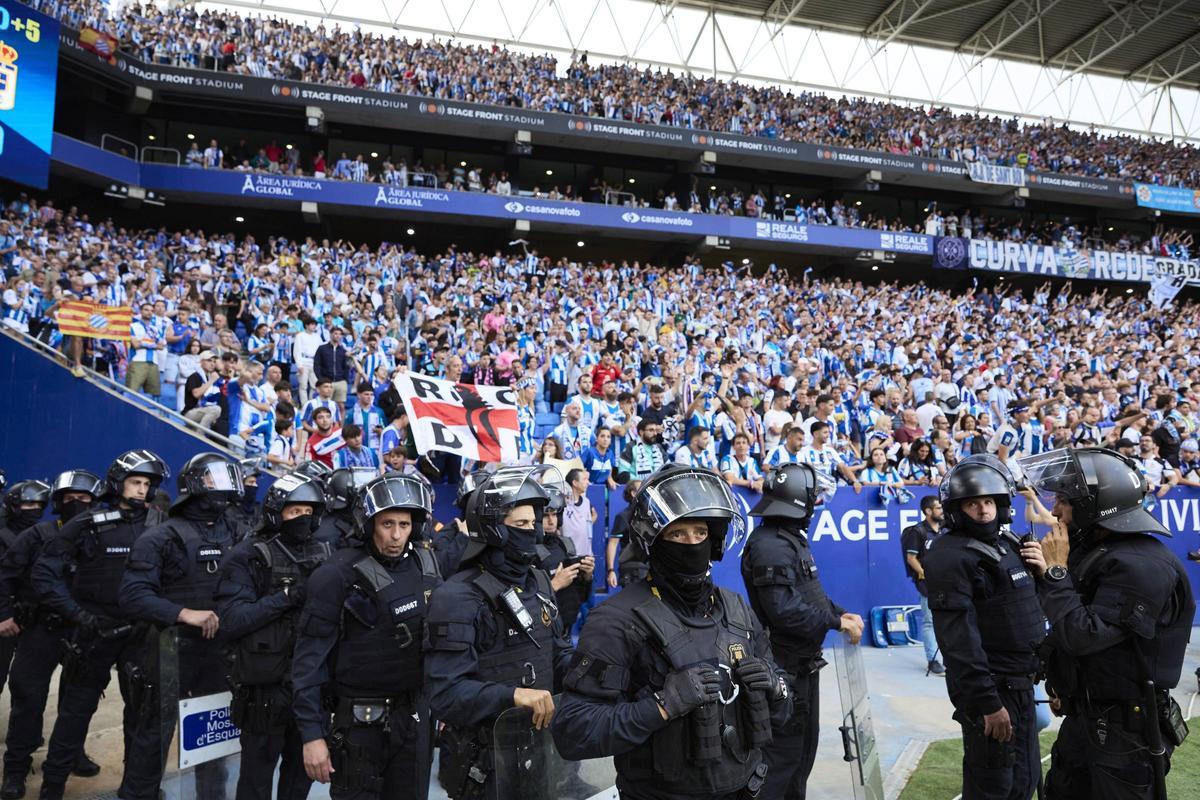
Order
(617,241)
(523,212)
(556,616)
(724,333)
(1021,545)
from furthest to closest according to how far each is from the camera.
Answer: (617,241) < (523,212) < (724,333) < (1021,545) < (556,616)

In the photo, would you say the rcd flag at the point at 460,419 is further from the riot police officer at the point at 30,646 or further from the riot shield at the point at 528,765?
the riot shield at the point at 528,765

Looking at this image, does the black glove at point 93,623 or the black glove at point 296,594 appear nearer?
the black glove at point 296,594

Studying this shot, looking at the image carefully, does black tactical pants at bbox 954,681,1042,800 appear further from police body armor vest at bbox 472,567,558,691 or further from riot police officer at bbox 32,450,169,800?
riot police officer at bbox 32,450,169,800

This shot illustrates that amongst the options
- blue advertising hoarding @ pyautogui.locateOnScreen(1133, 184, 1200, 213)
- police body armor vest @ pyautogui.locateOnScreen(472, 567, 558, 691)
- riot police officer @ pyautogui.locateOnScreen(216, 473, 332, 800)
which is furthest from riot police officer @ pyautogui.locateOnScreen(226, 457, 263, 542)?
blue advertising hoarding @ pyautogui.locateOnScreen(1133, 184, 1200, 213)

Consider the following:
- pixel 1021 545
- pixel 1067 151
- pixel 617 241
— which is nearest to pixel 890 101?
pixel 1067 151

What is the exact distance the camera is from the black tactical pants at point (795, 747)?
172 inches

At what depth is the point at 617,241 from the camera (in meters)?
34.1

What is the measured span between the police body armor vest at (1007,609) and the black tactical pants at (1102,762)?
44cm

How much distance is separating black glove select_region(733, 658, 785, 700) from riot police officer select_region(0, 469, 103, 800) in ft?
16.8

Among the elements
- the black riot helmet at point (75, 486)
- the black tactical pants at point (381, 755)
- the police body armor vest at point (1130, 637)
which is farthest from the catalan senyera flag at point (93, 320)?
the police body armor vest at point (1130, 637)

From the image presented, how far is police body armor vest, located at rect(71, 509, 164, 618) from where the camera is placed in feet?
19.0

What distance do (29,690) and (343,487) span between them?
2470 millimetres

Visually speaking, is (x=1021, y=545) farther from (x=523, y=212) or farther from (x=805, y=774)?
(x=523, y=212)

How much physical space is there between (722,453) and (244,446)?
240 inches
